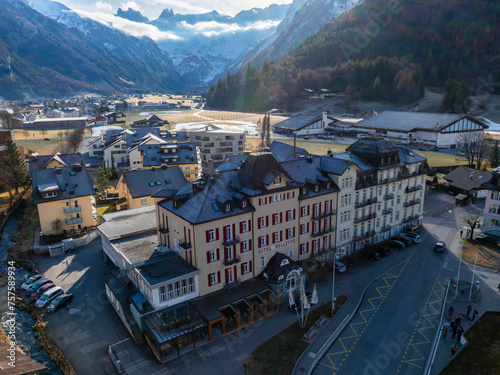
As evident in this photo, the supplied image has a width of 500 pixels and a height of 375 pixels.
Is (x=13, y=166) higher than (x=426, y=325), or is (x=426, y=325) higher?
(x=13, y=166)

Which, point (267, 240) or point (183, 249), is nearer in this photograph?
point (183, 249)

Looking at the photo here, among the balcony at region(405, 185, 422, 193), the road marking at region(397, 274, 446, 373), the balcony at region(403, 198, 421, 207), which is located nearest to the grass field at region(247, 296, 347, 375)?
the road marking at region(397, 274, 446, 373)

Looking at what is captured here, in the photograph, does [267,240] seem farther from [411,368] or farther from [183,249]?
[411,368]

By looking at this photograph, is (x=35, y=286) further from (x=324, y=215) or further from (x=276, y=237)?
(x=324, y=215)

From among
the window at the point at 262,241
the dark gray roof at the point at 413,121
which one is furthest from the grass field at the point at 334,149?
the window at the point at 262,241

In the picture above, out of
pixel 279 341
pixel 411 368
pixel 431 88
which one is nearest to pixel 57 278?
pixel 279 341

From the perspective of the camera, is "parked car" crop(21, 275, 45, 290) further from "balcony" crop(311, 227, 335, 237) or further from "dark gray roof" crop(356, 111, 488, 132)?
"dark gray roof" crop(356, 111, 488, 132)

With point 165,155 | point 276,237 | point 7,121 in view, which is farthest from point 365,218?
point 7,121
